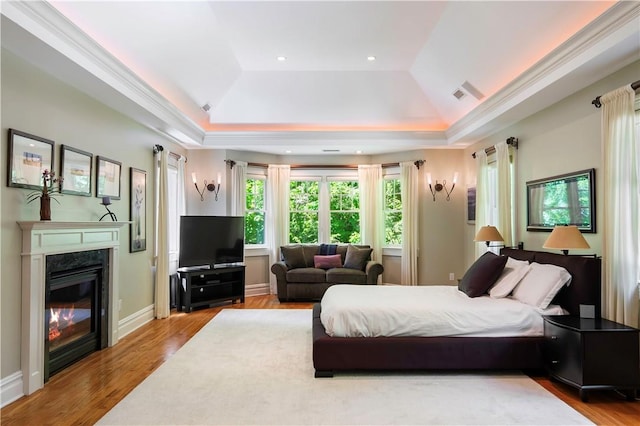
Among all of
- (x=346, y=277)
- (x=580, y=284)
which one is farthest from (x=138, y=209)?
(x=580, y=284)

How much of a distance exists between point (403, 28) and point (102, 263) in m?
4.16

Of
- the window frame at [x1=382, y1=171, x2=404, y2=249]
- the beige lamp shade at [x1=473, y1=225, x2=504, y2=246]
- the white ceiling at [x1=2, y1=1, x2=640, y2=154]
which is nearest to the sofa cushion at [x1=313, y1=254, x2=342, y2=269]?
the window frame at [x1=382, y1=171, x2=404, y2=249]

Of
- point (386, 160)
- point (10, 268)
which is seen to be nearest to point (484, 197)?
point (386, 160)

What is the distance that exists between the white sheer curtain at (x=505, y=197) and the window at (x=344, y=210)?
3.06 metres

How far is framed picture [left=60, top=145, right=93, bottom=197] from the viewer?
3.46 meters

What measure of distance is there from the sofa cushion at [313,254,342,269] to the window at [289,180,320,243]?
854 millimetres

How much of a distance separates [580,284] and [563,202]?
1024 mm

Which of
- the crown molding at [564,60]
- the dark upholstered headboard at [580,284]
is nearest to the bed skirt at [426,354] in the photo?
the dark upholstered headboard at [580,284]

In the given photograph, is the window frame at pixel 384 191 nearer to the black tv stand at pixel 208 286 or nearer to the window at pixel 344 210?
the window at pixel 344 210

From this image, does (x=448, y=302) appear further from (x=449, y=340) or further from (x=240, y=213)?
(x=240, y=213)

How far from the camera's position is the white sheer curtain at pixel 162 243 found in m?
5.25

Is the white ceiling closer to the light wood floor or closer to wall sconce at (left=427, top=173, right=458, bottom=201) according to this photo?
wall sconce at (left=427, top=173, right=458, bottom=201)

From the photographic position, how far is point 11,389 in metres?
2.81

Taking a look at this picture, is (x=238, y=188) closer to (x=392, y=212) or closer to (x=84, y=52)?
(x=392, y=212)
